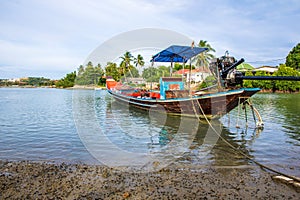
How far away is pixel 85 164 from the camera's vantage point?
7.26 meters

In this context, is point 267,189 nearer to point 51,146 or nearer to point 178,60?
point 51,146

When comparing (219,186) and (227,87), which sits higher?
(227,87)

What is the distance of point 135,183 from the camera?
18.9ft

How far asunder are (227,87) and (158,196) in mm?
8885

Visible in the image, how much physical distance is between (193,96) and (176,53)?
460cm

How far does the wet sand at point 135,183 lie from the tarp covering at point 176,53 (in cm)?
1084

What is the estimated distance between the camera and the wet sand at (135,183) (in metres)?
5.12

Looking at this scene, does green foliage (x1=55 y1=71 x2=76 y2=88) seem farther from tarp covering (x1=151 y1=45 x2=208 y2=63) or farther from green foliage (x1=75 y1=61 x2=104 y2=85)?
tarp covering (x1=151 y1=45 x2=208 y2=63)

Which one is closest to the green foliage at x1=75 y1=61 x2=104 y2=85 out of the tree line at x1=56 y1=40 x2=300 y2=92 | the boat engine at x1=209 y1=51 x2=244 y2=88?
the tree line at x1=56 y1=40 x2=300 y2=92

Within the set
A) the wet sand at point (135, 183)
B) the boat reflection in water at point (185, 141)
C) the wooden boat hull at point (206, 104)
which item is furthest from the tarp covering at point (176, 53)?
the wet sand at point (135, 183)

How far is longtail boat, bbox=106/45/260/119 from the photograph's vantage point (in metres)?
12.1

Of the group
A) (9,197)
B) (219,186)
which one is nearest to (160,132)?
(219,186)

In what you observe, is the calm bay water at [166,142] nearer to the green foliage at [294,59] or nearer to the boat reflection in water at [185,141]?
the boat reflection in water at [185,141]

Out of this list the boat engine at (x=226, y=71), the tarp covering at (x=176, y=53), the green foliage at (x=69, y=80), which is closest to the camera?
the boat engine at (x=226, y=71)
